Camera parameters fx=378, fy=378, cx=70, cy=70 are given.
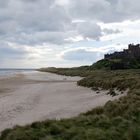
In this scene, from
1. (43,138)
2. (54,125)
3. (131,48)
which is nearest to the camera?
(43,138)

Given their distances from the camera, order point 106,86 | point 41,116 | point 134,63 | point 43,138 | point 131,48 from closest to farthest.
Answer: point 43,138, point 41,116, point 106,86, point 134,63, point 131,48

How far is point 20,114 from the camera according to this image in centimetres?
1991

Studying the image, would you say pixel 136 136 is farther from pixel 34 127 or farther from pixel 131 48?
pixel 131 48

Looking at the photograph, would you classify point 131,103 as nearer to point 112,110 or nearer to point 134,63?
point 112,110

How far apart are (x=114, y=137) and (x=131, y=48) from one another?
10411 centimetres

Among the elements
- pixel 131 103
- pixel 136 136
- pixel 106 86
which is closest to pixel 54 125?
pixel 136 136

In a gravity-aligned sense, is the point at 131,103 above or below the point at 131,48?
below

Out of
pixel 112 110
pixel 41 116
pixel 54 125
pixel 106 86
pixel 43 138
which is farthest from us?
pixel 106 86

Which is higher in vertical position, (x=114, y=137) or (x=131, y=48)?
(x=131, y=48)

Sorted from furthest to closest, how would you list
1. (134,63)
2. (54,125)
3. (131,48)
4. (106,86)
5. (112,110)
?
(131,48), (134,63), (106,86), (112,110), (54,125)

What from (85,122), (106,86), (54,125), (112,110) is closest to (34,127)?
(54,125)

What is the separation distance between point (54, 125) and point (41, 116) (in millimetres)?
6128

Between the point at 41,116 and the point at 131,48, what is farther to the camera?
the point at 131,48

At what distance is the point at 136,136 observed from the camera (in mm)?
11727
